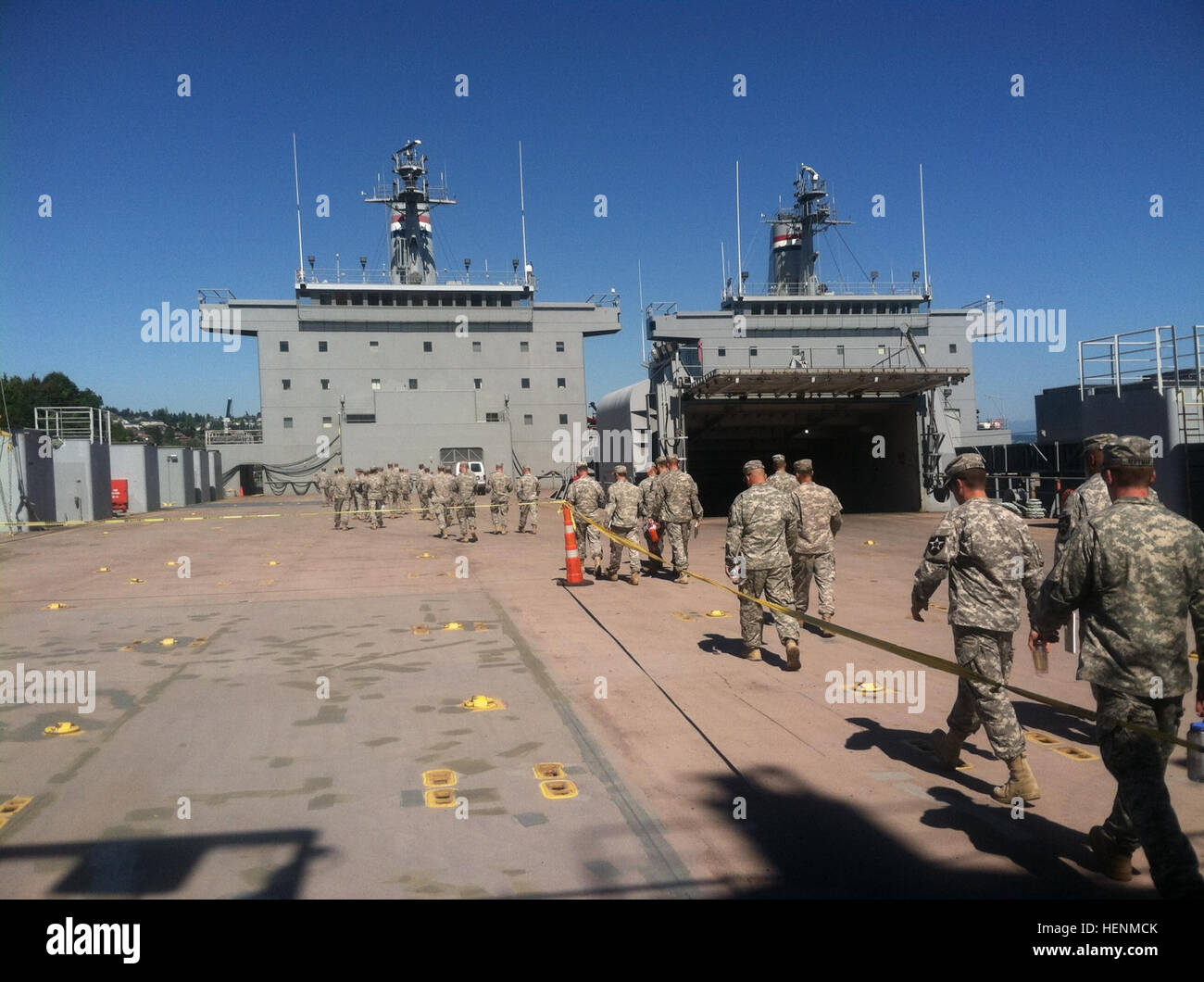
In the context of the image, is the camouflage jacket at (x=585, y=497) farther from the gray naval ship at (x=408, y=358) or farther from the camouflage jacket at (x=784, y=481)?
the gray naval ship at (x=408, y=358)

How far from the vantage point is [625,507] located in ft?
41.1

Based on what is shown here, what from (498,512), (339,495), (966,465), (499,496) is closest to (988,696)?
(966,465)

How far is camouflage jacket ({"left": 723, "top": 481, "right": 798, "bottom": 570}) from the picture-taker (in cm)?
766

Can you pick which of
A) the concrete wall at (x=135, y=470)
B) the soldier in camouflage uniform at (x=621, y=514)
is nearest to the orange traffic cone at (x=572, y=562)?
the soldier in camouflage uniform at (x=621, y=514)

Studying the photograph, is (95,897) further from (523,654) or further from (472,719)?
(523,654)

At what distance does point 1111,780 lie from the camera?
4.61 m

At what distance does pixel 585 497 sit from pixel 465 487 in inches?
234

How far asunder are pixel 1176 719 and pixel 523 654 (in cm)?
541

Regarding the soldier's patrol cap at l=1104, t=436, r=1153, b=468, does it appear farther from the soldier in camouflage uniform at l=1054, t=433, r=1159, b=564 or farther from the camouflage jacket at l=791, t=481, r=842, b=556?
the camouflage jacket at l=791, t=481, r=842, b=556

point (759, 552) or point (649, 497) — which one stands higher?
point (649, 497)

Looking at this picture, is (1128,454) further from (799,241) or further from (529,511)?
(799,241)

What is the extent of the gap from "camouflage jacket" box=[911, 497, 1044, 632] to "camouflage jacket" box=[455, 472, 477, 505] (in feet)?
50.1

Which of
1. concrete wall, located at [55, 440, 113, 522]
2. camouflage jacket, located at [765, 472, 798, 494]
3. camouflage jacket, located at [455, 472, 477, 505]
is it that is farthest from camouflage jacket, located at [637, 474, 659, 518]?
concrete wall, located at [55, 440, 113, 522]
